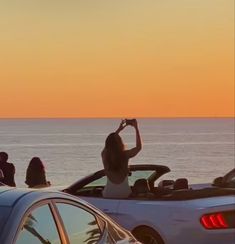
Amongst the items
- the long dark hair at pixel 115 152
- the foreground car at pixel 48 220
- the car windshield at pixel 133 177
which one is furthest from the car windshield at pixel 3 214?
the car windshield at pixel 133 177

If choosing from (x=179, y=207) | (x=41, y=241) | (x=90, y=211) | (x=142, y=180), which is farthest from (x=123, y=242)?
(x=142, y=180)

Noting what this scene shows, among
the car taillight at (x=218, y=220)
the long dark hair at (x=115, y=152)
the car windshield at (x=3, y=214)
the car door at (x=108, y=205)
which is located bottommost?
the car taillight at (x=218, y=220)

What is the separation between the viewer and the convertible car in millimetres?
9242

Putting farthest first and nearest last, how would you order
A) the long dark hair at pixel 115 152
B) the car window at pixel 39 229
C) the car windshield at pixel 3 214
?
the long dark hair at pixel 115 152
the car window at pixel 39 229
the car windshield at pixel 3 214

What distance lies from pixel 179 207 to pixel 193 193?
39cm

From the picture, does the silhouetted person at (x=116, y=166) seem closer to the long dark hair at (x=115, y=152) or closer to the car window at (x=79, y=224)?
the long dark hair at (x=115, y=152)

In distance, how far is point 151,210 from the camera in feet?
31.1

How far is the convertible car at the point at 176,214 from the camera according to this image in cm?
924

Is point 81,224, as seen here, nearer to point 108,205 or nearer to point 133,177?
point 108,205

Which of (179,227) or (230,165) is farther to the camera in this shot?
(230,165)

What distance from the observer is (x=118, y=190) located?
1007 cm

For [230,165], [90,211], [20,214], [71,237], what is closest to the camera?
[20,214]

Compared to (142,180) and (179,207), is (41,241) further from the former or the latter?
(142,180)

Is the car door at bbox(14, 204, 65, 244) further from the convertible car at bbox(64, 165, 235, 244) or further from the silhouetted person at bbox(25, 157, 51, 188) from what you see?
the silhouetted person at bbox(25, 157, 51, 188)
